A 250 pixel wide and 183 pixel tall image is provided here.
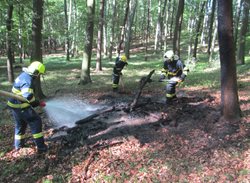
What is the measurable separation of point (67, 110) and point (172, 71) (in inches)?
173

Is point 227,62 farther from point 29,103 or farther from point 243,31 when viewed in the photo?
point 243,31

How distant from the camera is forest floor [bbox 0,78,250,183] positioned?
512 centimetres

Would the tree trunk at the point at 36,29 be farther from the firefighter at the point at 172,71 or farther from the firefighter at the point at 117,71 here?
the firefighter at the point at 172,71

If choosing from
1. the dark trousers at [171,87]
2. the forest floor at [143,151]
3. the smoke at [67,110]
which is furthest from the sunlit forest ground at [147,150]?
the dark trousers at [171,87]

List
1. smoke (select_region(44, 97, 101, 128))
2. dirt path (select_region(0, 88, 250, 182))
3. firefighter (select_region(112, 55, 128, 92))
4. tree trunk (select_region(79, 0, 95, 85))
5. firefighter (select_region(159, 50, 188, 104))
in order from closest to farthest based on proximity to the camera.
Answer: dirt path (select_region(0, 88, 250, 182)) < smoke (select_region(44, 97, 101, 128)) < firefighter (select_region(159, 50, 188, 104)) < firefighter (select_region(112, 55, 128, 92)) < tree trunk (select_region(79, 0, 95, 85))

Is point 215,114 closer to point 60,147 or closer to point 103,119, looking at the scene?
point 103,119

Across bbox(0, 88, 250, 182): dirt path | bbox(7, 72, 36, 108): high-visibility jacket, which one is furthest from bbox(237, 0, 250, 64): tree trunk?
bbox(7, 72, 36, 108): high-visibility jacket

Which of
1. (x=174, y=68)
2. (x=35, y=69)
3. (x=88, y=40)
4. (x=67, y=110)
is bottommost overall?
(x=67, y=110)

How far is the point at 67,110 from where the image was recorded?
31.4ft

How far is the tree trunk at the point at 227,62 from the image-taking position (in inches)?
248

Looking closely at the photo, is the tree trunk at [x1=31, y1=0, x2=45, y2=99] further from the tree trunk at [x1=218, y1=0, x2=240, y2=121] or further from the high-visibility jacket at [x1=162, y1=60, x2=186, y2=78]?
the tree trunk at [x1=218, y1=0, x2=240, y2=121]

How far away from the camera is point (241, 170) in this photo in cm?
489

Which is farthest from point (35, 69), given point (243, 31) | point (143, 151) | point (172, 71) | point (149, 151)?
point (243, 31)

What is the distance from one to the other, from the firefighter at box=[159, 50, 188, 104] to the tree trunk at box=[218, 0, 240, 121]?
2307 millimetres
